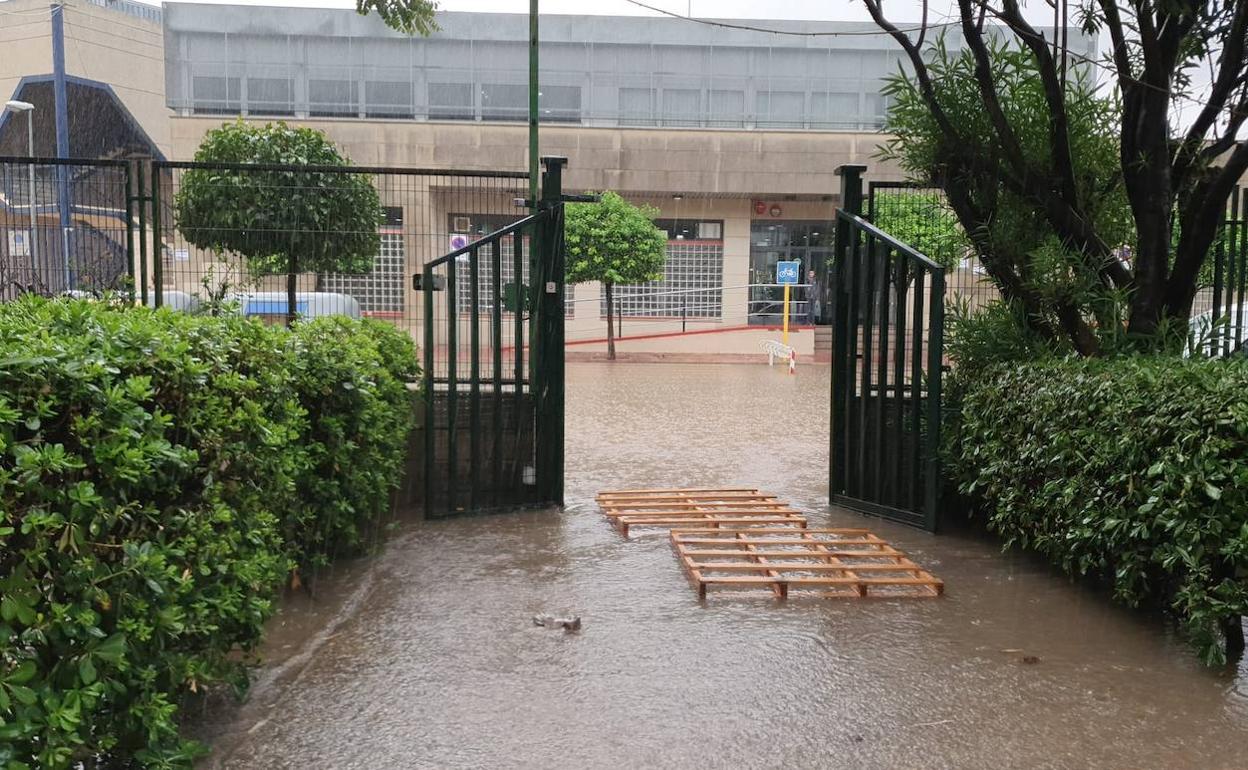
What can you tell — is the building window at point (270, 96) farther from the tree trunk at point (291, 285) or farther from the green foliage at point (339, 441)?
the green foliage at point (339, 441)

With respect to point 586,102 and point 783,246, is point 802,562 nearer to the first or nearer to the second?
point 586,102

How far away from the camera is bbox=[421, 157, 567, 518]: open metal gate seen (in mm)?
7180

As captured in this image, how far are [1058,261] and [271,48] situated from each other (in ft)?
90.9

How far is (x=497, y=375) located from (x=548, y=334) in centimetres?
47

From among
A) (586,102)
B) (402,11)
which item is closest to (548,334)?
(402,11)

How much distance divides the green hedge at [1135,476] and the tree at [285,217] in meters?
5.10

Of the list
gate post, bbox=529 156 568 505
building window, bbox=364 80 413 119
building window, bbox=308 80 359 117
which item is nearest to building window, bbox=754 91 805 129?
building window, bbox=364 80 413 119

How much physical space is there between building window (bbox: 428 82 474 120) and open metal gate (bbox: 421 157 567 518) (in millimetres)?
24051

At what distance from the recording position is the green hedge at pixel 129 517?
8.28 feet

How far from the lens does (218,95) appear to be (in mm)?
29859

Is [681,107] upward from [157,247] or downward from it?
upward

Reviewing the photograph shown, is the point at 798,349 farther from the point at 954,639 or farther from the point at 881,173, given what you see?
the point at 954,639

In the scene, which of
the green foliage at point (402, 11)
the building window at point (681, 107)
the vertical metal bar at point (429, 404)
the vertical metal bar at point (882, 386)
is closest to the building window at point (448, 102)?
the building window at point (681, 107)

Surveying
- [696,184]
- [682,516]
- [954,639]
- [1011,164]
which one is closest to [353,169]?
[682,516]
